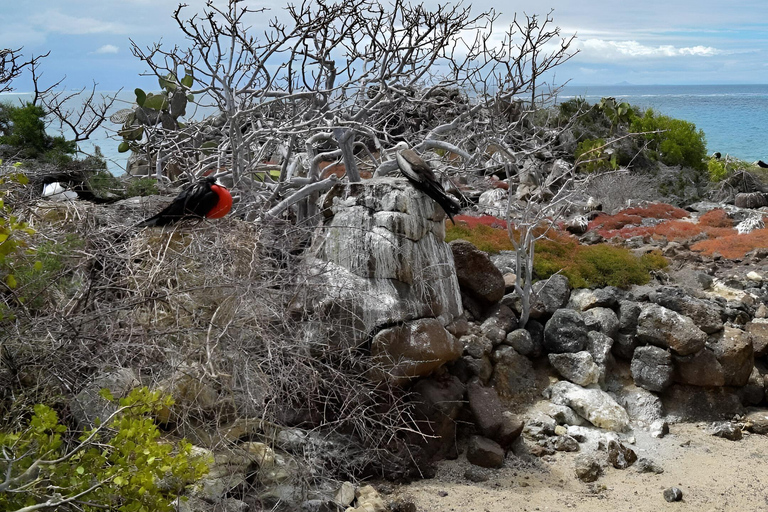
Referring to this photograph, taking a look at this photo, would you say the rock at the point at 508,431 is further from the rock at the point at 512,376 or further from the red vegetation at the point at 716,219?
the red vegetation at the point at 716,219

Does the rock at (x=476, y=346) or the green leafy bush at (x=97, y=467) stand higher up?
the green leafy bush at (x=97, y=467)

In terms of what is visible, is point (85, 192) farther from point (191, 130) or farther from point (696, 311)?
point (696, 311)

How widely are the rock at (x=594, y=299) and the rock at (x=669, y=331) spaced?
45cm

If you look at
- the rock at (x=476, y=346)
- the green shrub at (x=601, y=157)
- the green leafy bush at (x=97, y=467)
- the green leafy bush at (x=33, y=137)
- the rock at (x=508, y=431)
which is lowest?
the rock at (x=508, y=431)

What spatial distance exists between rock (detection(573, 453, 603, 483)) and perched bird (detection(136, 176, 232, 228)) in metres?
3.73

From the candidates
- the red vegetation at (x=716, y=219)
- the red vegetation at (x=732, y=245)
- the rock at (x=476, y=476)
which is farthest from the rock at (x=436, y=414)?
the red vegetation at (x=716, y=219)

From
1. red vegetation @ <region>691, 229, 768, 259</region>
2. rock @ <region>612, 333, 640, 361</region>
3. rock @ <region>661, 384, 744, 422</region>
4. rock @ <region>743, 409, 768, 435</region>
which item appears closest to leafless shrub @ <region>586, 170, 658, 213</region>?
red vegetation @ <region>691, 229, 768, 259</region>

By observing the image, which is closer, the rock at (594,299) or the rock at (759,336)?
the rock at (759,336)

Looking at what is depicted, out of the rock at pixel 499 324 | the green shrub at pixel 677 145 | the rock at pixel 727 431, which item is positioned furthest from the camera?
the green shrub at pixel 677 145

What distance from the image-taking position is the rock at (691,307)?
768 centimetres

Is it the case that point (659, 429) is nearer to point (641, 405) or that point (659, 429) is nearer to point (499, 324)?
point (641, 405)

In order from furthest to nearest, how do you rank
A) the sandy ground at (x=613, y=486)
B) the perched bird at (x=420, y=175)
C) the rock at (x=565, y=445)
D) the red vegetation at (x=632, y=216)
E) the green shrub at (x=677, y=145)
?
1. the green shrub at (x=677, y=145)
2. the red vegetation at (x=632, y=216)
3. the rock at (x=565, y=445)
4. the perched bird at (x=420, y=175)
5. the sandy ground at (x=613, y=486)

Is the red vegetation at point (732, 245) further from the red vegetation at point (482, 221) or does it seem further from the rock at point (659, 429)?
the rock at point (659, 429)

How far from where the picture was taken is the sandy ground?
18.3 ft
